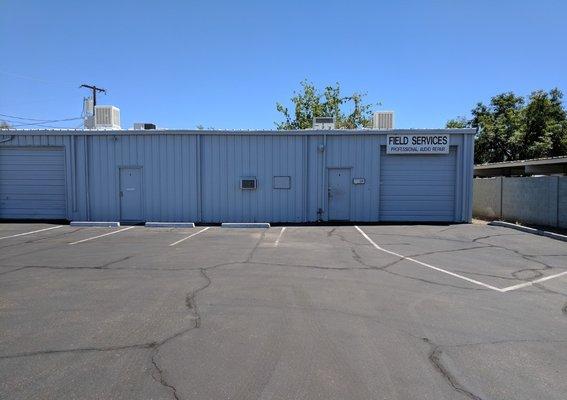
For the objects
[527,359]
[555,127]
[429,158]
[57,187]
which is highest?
[555,127]

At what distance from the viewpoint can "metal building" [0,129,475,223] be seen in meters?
18.2

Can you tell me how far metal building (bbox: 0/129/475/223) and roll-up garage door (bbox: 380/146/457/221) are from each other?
0.13 feet

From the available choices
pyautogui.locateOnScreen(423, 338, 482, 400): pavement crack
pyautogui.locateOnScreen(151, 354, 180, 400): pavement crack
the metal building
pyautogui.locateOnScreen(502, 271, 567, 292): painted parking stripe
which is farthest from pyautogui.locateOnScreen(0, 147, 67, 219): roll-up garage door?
pyautogui.locateOnScreen(423, 338, 482, 400): pavement crack

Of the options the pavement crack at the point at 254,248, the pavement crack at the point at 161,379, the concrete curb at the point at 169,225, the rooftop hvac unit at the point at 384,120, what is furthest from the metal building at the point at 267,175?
the pavement crack at the point at 161,379

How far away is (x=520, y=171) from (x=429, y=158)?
11118 millimetres

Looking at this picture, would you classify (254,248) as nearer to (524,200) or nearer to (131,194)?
(131,194)

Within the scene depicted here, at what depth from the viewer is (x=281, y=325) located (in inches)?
214

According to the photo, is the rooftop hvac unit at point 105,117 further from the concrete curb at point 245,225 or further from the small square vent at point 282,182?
the small square vent at point 282,182

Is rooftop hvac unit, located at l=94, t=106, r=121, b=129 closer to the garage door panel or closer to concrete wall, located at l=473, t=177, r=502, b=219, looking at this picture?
the garage door panel

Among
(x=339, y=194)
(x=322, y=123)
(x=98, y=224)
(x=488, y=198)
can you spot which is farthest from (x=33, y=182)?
(x=488, y=198)

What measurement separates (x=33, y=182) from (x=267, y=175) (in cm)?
986

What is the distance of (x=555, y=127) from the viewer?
33312 mm

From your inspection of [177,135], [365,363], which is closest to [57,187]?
[177,135]

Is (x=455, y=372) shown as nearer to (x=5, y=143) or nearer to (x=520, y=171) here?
(x=5, y=143)
